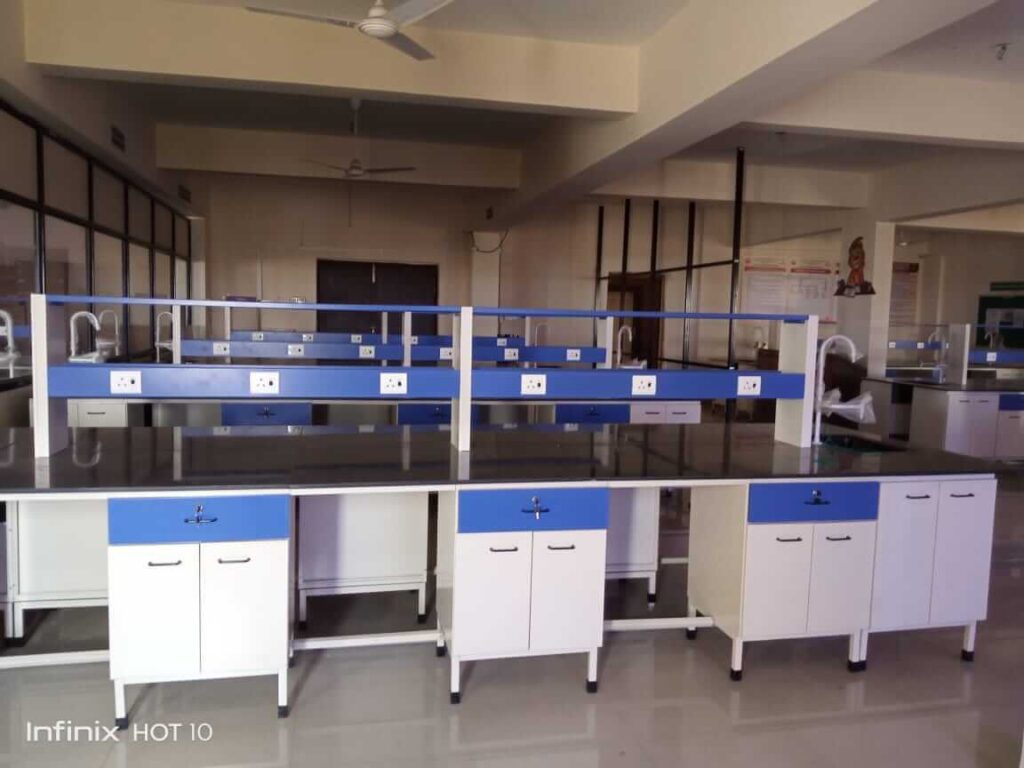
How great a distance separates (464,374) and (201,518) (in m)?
1.03

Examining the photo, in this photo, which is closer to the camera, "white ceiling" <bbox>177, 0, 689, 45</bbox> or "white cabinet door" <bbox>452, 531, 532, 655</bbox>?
"white cabinet door" <bbox>452, 531, 532, 655</bbox>

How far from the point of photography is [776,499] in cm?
269

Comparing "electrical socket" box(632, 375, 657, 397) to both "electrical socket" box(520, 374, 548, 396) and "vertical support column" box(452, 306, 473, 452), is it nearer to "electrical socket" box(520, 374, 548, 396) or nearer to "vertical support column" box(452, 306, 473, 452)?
"electrical socket" box(520, 374, 548, 396)

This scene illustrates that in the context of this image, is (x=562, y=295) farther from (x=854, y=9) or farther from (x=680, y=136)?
(x=854, y=9)

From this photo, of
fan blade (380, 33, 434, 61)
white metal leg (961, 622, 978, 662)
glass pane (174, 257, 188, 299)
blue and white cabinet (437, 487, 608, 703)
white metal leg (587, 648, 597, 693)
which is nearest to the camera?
blue and white cabinet (437, 487, 608, 703)

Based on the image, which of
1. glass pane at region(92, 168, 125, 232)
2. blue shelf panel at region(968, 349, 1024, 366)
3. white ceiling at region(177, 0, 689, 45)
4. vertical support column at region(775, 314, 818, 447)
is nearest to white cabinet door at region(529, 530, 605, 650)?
vertical support column at region(775, 314, 818, 447)

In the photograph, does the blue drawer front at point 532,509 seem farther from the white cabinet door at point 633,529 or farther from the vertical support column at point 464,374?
the white cabinet door at point 633,529

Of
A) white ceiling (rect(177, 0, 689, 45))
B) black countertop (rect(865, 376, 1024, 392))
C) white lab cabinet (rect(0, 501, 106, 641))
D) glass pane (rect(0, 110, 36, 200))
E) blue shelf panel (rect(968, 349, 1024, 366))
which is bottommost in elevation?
white lab cabinet (rect(0, 501, 106, 641))

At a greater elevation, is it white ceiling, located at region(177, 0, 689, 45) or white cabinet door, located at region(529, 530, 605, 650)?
white ceiling, located at region(177, 0, 689, 45)

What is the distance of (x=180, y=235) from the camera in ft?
28.5

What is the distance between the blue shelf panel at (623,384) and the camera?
2850 millimetres

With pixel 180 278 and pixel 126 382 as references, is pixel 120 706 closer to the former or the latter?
pixel 126 382

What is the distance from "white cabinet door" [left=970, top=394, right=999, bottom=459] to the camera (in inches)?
257

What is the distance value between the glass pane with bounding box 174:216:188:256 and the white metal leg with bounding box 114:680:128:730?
6949mm
